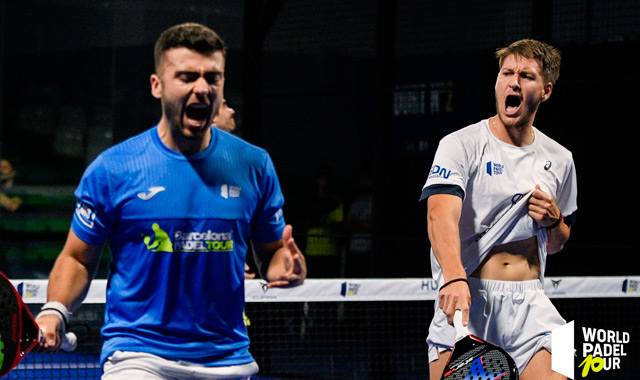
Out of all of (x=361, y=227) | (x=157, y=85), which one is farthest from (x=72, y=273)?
(x=361, y=227)

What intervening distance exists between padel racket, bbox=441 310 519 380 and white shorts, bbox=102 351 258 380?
3.20ft

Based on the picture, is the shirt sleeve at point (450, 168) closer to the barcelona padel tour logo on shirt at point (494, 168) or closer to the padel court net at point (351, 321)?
the barcelona padel tour logo on shirt at point (494, 168)

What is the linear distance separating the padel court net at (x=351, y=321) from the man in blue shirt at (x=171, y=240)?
2.66 m

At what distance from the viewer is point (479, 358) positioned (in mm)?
3906

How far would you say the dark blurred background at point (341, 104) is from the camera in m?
9.18

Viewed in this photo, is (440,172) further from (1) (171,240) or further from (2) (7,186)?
(2) (7,186)

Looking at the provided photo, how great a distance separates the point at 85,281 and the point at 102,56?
36.3ft

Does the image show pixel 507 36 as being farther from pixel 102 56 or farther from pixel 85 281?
pixel 85 281

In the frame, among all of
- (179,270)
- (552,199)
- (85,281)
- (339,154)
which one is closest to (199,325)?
(179,270)

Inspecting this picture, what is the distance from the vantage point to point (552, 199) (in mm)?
4438

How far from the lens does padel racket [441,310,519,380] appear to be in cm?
389

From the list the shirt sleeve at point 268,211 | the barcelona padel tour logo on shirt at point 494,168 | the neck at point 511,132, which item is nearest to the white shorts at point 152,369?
the shirt sleeve at point 268,211

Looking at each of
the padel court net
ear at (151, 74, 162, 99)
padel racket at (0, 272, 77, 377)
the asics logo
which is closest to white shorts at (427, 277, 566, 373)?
the asics logo

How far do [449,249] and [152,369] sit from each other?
1.34 metres
